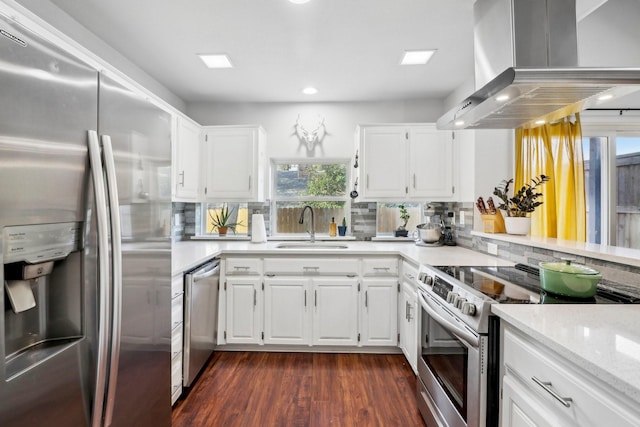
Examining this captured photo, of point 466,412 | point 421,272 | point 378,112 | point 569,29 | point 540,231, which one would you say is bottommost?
point 466,412

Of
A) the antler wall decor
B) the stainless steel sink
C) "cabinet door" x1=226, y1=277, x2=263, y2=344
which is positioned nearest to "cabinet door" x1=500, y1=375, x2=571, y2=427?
"cabinet door" x1=226, y1=277, x2=263, y2=344

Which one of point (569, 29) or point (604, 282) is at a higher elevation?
point (569, 29)

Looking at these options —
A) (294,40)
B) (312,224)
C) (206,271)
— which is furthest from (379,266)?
(294,40)

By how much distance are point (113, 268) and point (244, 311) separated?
1910 mm

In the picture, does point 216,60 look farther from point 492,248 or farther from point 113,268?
point 492,248

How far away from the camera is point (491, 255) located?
8.52 feet

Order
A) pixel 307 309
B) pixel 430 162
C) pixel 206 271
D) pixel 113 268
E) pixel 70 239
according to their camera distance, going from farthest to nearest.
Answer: pixel 430 162 → pixel 307 309 → pixel 206 271 → pixel 113 268 → pixel 70 239

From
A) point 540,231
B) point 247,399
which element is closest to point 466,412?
point 247,399

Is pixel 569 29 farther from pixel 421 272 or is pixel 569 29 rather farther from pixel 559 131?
pixel 421 272

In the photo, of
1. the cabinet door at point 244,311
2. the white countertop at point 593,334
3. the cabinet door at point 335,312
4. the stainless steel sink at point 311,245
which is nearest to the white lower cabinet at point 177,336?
the cabinet door at point 244,311

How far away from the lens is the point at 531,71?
1.32m

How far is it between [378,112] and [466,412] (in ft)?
9.75

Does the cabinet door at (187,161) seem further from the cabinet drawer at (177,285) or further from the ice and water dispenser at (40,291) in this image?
the ice and water dispenser at (40,291)

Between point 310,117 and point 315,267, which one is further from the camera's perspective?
point 310,117
